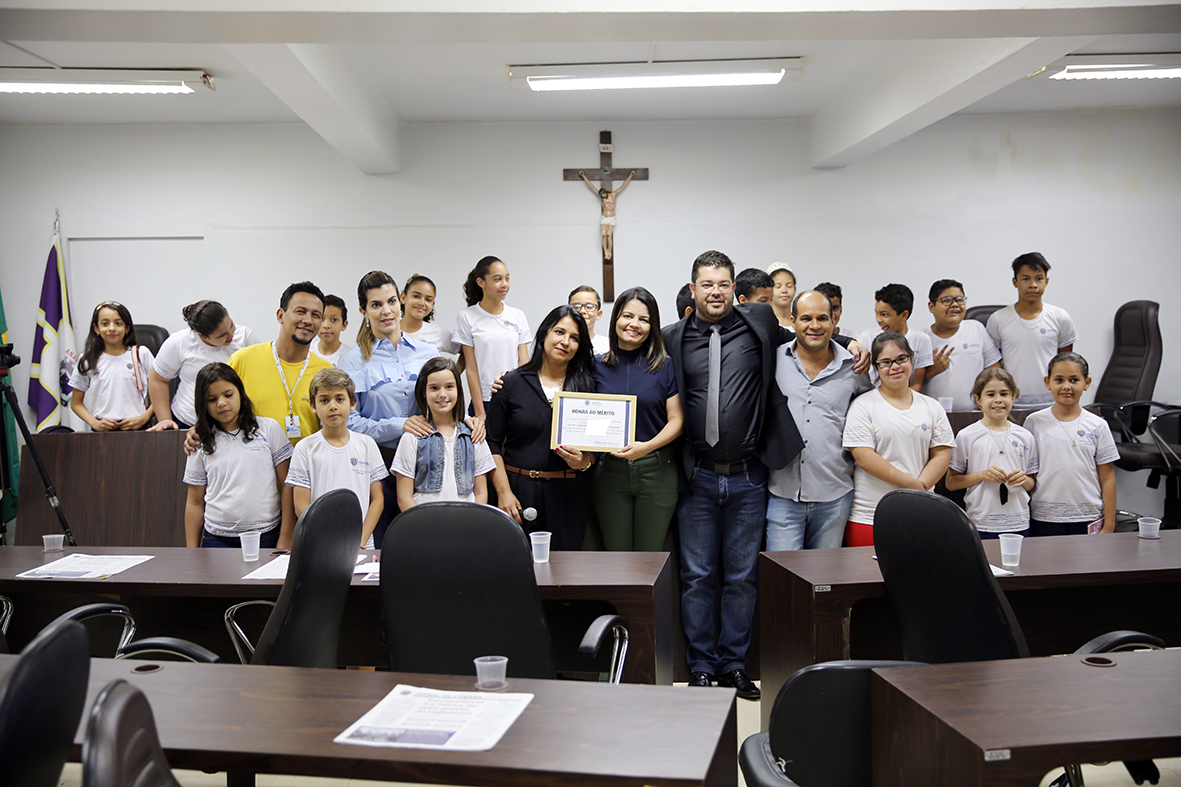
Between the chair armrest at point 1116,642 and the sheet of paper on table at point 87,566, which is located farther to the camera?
the sheet of paper on table at point 87,566

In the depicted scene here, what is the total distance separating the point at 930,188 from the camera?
270 inches

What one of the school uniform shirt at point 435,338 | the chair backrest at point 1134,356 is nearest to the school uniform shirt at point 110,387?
the school uniform shirt at point 435,338

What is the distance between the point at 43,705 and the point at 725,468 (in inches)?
105

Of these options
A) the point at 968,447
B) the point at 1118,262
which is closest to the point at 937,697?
the point at 968,447

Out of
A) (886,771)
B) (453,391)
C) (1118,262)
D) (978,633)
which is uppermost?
(1118,262)

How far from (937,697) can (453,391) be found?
2240mm

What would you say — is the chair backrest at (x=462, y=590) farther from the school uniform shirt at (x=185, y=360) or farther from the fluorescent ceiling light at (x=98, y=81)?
the fluorescent ceiling light at (x=98, y=81)

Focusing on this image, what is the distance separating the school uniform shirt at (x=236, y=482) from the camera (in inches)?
133

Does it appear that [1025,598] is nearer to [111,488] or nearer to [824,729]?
[824,729]

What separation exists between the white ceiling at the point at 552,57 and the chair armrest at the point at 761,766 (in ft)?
9.44

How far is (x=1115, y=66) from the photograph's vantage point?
546 centimetres

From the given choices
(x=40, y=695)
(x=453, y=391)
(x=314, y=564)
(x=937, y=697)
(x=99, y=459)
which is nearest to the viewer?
(x=40, y=695)

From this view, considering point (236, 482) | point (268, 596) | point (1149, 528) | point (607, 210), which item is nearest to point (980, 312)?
point (607, 210)

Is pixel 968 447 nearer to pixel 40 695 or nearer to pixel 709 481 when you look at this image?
pixel 709 481
